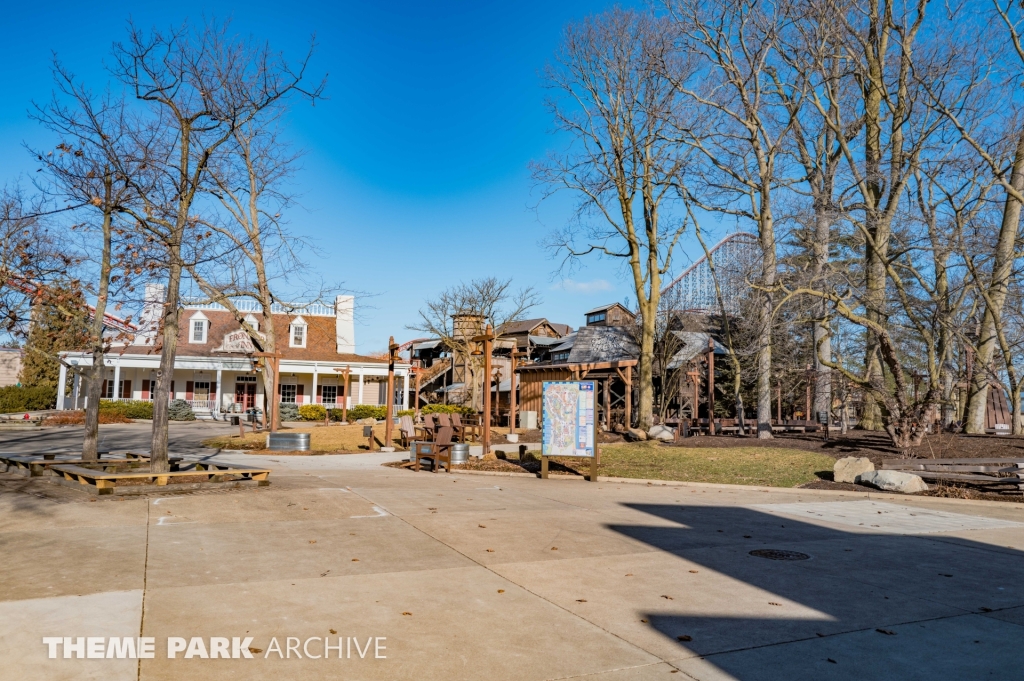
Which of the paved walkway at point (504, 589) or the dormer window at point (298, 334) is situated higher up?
the dormer window at point (298, 334)

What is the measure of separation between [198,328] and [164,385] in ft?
117

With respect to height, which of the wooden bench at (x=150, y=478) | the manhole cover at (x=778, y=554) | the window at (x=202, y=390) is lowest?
the manhole cover at (x=778, y=554)

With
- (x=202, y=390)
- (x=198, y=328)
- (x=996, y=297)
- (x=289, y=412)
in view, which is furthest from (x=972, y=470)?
(x=198, y=328)

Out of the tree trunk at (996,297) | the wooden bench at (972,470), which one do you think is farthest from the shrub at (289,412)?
the wooden bench at (972,470)

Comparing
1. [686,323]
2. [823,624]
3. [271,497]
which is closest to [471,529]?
[271,497]

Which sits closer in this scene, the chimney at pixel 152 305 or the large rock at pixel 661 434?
the chimney at pixel 152 305

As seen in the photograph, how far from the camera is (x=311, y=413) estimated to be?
40.2 m

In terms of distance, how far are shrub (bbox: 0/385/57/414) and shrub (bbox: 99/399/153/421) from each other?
755 cm

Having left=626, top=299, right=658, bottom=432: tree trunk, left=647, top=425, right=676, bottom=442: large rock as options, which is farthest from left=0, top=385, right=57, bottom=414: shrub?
left=647, top=425, right=676, bottom=442: large rock

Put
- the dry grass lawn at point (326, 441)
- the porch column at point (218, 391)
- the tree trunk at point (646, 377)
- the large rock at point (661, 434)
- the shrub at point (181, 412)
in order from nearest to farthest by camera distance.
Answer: the dry grass lawn at point (326, 441) → the large rock at point (661, 434) → the tree trunk at point (646, 377) → the shrub at point (181, 412) → the porch column at point (218, 391)

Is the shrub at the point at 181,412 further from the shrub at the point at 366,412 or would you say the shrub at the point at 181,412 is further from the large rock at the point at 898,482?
the large rock at the point at 898,482

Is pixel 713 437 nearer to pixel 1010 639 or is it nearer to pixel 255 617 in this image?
pixel 1010 639

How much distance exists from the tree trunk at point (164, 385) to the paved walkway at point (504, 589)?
1408 millimetres

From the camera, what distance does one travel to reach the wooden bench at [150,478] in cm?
1042
